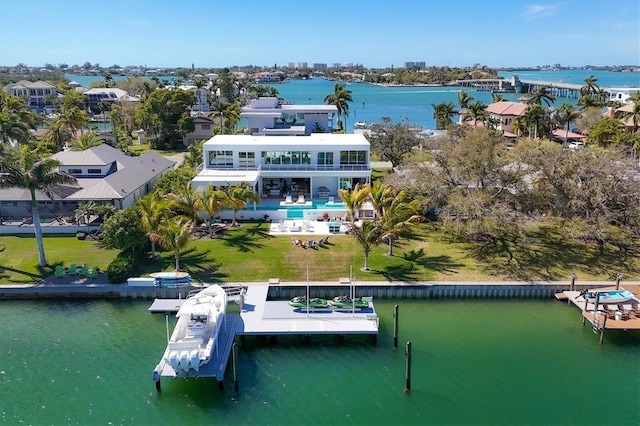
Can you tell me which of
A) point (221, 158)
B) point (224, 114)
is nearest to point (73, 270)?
point (221, 158)

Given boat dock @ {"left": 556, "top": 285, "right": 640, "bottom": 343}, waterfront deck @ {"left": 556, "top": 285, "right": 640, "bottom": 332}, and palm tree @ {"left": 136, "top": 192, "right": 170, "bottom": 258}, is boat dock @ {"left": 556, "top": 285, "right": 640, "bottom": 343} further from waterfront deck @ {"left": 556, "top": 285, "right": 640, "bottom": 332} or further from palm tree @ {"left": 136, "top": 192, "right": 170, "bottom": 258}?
palm tree @ {"left": 136, "top": 192, "right": 170, "bottom": 258}

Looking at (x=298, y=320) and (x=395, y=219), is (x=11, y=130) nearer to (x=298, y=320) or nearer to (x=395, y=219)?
(x=298, y=320)

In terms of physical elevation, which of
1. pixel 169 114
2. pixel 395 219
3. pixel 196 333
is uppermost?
pixel 169 114

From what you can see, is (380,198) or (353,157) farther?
(353,157)

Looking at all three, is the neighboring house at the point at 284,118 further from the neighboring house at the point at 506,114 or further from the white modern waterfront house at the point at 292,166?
the neighboring house at the point at 506,114

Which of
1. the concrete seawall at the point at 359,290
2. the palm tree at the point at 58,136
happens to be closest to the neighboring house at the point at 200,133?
the palm tree at the point at 58,136

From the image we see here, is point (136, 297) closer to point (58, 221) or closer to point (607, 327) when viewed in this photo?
point (58, 221)

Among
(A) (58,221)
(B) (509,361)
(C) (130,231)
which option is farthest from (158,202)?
(B) (509,361)
